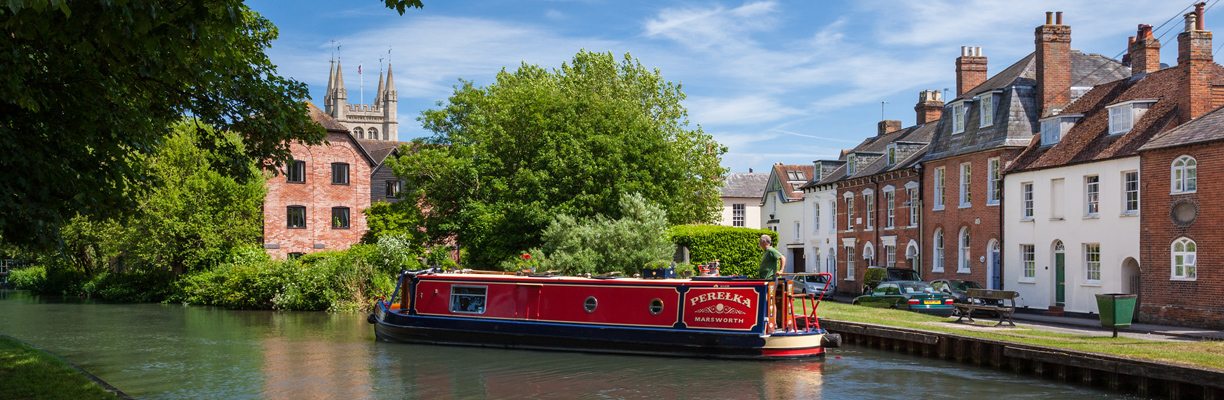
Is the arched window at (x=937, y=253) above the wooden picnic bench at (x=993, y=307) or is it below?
above

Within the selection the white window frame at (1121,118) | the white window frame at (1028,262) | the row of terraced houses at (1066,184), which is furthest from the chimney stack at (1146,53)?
the white window frame at (1028,262)

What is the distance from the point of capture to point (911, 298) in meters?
28.0

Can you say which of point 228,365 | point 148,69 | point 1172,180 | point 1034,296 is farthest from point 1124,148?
point 148,69

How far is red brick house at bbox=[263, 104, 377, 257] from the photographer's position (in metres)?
49.5

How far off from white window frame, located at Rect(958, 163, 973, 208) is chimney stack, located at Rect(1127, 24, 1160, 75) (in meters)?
6.32

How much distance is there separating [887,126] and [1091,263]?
951 inches

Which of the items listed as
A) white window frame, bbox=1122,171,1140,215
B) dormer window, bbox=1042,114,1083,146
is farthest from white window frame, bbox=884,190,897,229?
white window frame, bbox=1122,171,1140,215

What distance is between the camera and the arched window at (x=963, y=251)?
3494 centimetres

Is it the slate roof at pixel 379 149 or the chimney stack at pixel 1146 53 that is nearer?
the chimney stack at pixel 1146 53

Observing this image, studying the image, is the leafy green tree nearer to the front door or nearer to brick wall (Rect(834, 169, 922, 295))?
the front door

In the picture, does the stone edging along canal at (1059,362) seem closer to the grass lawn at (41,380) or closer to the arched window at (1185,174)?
the arched window at (1185,174)

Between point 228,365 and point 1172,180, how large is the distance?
23.9m

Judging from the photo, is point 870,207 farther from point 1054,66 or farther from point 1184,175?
point 1184,175

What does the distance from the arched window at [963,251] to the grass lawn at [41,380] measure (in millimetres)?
29562
